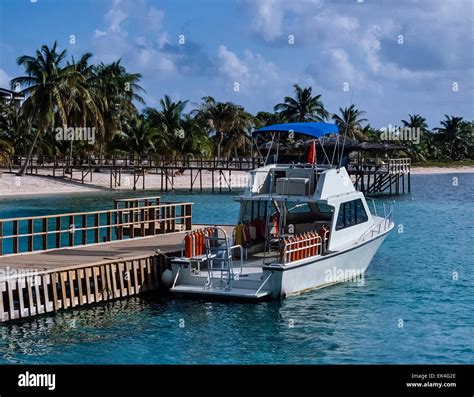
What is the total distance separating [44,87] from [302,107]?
43212 mm

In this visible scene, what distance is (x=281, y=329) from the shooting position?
61.9 feet

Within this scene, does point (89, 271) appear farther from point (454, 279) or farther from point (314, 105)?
point (314, 105)

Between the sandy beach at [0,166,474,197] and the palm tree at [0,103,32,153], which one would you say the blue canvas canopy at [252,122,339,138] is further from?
the palm tree at [0,103,32,153]

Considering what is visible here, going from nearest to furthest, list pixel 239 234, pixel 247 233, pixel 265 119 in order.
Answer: pixel 239 234 < pixel 247 233 < pixel 265 119

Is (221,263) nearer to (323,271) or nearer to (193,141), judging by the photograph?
(323,271)

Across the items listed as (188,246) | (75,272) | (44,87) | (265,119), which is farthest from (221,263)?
(265,119)

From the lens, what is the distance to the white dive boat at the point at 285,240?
20781mm

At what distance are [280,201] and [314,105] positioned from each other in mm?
77301

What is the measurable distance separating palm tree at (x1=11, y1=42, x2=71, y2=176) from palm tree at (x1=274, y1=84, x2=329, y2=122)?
39.9 m

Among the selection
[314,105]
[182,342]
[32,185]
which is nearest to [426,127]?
[314,105]

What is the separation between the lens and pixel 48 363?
52.6ft

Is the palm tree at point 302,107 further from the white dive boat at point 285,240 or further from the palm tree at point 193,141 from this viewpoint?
the white dive boat at point 285,240

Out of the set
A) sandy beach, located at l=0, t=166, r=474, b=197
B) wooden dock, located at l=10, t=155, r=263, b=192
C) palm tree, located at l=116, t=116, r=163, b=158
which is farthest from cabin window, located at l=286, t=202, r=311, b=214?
palm tree, located at l=116, t=116, r=163, b=158

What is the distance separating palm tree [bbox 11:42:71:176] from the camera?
209 ft
